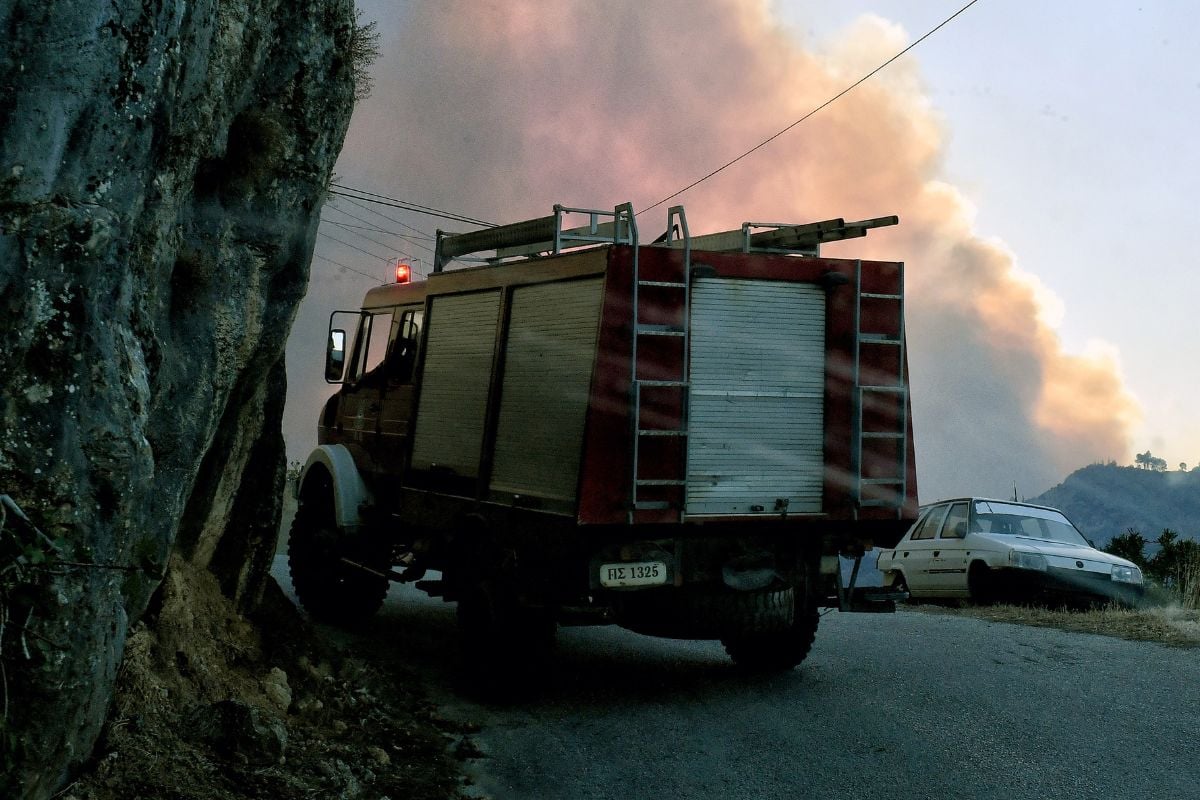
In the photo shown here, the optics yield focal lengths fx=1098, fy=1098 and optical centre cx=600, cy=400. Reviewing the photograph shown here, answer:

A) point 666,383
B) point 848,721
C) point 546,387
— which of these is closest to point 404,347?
point 546,387

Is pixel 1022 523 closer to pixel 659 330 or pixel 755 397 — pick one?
pixel 755 397

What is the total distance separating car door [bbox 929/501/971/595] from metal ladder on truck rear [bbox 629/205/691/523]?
876 cm

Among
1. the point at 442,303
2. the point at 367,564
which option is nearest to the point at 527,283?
the point at 442,303

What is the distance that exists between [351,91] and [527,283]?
6.15ft

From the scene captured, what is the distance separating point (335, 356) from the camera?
10.6 meters

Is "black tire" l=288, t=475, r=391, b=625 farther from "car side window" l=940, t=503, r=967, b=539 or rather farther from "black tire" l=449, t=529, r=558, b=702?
"car side window" l=940, t=503, r=967, b=539

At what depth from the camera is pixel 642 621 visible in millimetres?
7617

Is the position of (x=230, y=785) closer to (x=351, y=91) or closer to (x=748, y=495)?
(x=748, y=495)

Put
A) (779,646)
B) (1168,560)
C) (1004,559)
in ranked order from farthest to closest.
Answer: (1168,560) → (1004,559) → (779,646)

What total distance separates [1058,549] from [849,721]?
8108 millimetres

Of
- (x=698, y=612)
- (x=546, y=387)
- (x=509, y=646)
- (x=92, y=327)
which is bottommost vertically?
(x=509, y=646)

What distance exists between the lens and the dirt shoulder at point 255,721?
15.7 ft

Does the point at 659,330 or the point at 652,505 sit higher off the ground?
the point at 659,330

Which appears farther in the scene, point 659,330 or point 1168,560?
point 1168,560
